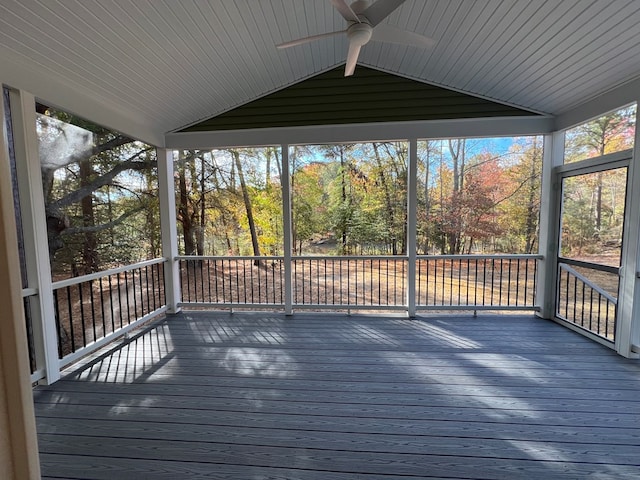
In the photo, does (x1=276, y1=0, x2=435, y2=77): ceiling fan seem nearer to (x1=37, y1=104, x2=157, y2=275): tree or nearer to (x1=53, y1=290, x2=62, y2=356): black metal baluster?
(x1=37, y1=104, x2=157, y2=275): tree

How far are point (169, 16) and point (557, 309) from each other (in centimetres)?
547

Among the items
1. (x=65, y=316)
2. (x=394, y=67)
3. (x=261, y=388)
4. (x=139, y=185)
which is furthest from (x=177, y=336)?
(x=394, y=67)

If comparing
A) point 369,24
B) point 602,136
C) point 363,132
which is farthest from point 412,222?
point 369,24

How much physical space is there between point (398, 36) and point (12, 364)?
280cm

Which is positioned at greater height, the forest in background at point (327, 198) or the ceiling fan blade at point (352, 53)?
the ceiling fan blade at point (352, 53)

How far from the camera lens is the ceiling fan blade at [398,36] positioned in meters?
2.31

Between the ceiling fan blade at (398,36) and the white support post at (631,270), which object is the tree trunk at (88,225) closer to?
the ceiling fan blade at (398,36)

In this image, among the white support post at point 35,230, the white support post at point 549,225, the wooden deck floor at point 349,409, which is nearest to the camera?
the wooden deck floor at point 349,409

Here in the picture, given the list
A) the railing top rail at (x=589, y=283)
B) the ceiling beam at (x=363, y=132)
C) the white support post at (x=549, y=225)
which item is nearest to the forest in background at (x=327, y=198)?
the white support post at (x=549, y=225)

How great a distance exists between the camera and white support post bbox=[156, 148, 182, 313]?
177 inches

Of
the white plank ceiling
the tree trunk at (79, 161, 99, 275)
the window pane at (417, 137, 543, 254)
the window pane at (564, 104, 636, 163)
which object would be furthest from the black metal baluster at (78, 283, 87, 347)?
the window pane at (564, 104, 636, 163)

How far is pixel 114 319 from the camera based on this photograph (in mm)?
3920

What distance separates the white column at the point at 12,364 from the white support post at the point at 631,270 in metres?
4.43

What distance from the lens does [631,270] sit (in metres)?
3.10
